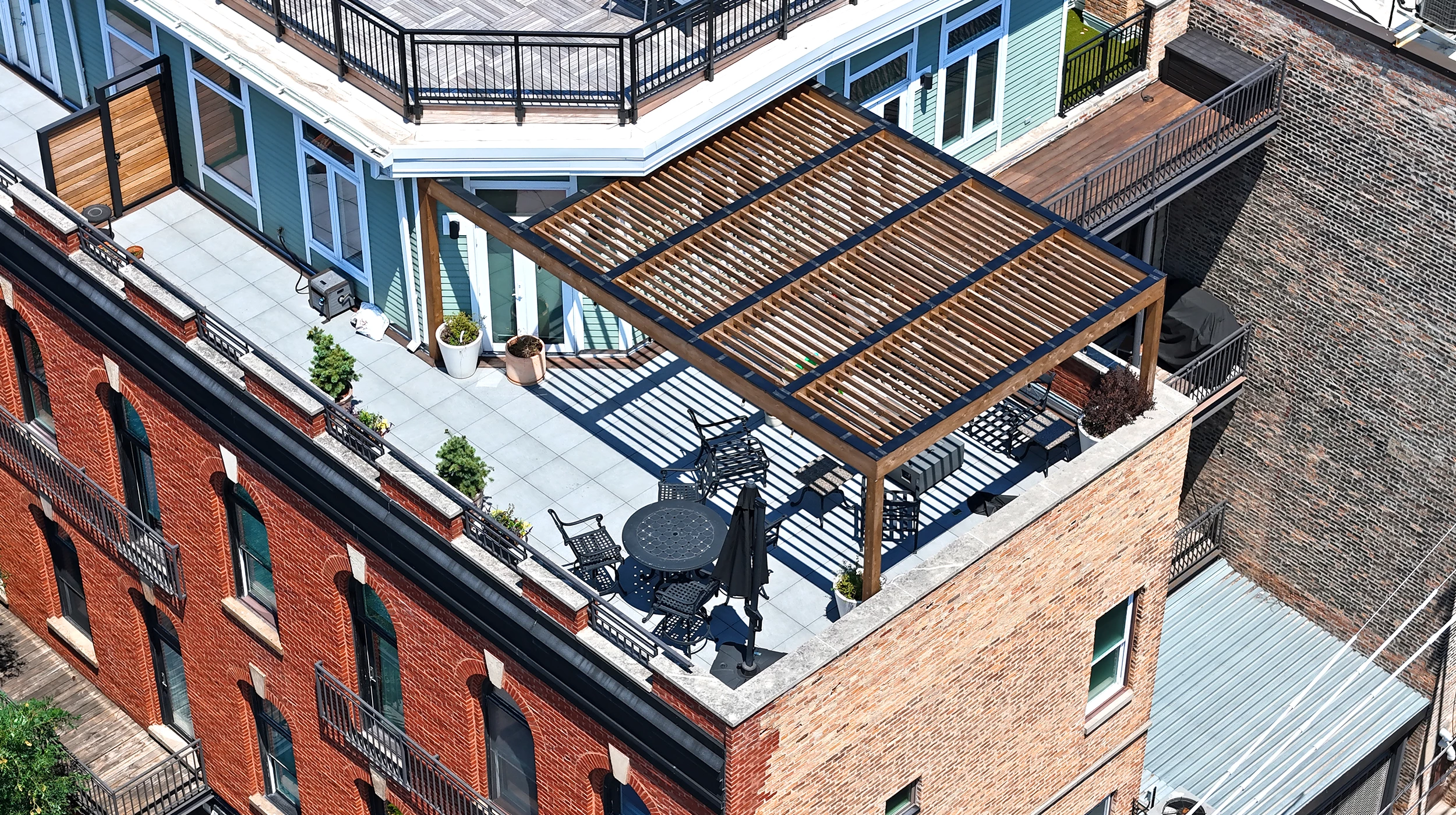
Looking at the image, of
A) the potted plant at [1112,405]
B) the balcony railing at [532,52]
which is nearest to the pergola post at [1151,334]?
the potted plant at [1112,405]

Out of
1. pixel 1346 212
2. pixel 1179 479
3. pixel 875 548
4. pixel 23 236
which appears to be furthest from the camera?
pixel 1346 212

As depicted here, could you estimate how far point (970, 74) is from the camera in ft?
131

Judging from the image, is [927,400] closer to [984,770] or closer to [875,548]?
[875,548]

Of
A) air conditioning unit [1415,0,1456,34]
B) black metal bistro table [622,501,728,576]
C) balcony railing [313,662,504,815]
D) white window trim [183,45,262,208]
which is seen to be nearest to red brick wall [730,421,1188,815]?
black metal bistro table [622,501,728,576]

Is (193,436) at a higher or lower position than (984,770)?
higher

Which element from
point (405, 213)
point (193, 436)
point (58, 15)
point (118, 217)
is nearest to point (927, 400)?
point (405, 213)

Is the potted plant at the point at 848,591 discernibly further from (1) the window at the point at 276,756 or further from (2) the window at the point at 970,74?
(1) the window at the point at 276,756

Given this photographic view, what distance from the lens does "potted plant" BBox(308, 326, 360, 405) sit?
35031mm

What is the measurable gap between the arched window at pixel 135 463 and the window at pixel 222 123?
421 cm

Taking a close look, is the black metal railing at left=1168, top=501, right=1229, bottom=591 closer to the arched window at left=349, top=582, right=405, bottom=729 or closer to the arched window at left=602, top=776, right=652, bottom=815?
the arched window at left=602, top=776, right=652, bottom=815

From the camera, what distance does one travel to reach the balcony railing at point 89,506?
4003 cm

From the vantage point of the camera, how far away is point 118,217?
4000 cm

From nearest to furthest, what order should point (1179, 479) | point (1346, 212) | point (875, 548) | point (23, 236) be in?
point (875, 548) < point (1179, 479) < point (23, 236) < point (1346, 212)

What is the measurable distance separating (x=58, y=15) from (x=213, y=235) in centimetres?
523
